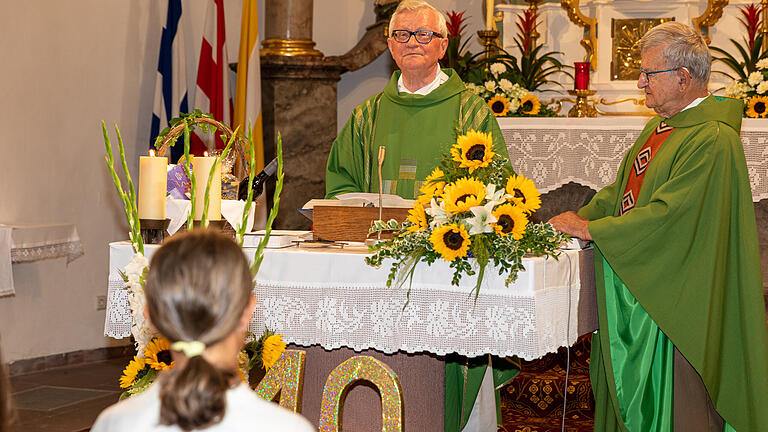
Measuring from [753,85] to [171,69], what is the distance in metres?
3.96

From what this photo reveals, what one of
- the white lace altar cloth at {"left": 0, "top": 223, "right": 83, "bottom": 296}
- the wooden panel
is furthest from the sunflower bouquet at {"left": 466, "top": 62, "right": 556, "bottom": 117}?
the wooden panel

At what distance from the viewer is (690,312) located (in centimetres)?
356

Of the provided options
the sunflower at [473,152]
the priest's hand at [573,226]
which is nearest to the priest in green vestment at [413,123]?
the priest's hand at [573,226]

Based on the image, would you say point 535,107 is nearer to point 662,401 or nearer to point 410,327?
point 662,401

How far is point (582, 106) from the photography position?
633cm

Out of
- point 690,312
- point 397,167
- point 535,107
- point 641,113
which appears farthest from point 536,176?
point 690,312

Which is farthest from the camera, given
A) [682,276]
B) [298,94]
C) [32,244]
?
[298,94]

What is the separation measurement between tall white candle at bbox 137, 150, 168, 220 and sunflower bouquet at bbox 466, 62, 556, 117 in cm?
346

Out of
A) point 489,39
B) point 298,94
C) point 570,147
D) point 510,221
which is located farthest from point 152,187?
point 298,94

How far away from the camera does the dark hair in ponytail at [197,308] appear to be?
5.21ft

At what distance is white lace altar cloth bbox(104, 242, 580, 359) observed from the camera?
113 inches

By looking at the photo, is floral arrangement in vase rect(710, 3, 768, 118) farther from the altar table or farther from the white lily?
the white lily

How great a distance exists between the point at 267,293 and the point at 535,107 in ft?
11.8

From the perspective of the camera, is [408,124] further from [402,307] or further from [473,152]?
[402,307]
